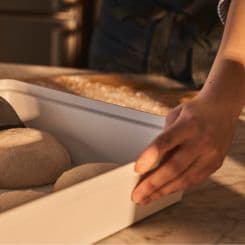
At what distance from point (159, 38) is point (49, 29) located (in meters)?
0.96

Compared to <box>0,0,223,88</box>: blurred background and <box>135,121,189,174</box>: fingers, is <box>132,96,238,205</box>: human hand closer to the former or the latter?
<box>135,121,189,174</box>: fingers

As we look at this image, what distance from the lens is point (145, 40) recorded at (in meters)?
1.87

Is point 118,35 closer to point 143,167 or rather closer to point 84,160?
point 84,160

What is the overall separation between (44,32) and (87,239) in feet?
7.19

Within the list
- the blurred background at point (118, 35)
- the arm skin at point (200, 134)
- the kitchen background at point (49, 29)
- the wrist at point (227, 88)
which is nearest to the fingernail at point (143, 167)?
the arm skin at point (200, 134)

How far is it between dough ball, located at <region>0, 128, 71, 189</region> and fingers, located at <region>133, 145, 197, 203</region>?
0.17 metres

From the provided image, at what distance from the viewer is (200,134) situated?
2.05ft

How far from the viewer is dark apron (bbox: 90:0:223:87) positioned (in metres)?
1.53

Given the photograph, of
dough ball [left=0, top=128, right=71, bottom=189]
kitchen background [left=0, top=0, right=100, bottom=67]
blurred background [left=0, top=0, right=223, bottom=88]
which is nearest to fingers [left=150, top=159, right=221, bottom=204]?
dough ball [left=0, top=128, right=71, bottom=189]

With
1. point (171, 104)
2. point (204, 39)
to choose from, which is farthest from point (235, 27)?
point (204, 39)

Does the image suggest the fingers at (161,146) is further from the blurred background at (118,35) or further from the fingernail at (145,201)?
the blurred background at (118,35)

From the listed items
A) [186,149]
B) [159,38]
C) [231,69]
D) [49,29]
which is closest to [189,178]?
[186,149]

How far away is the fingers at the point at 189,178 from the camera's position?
24.2 inches

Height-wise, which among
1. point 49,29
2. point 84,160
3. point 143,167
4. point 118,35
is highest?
point 143,167
